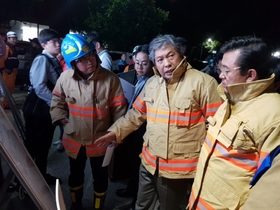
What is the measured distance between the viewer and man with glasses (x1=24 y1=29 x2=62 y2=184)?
291 cm

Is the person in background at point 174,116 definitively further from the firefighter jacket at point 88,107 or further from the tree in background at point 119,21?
the tree in background at point 119,21

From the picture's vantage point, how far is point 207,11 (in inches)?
1122

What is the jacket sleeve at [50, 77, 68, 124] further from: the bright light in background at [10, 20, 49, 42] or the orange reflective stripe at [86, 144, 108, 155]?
the bright light in background at [10, 20, 49, 42]

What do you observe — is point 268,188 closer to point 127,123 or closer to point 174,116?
point 174,116

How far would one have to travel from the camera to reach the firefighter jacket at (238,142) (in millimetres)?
1254

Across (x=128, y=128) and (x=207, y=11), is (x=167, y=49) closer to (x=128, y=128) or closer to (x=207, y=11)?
(x=128, y=128)

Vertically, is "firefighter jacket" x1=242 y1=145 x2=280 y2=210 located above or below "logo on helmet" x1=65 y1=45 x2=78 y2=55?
below

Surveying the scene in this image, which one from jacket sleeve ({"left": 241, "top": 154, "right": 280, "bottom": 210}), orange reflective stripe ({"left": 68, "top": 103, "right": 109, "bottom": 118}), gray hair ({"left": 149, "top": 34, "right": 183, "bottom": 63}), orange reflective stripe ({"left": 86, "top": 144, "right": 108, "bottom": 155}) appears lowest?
orange reflective stripe ({"left": 86, "top": 144, "right": 108, "bottom": 155})

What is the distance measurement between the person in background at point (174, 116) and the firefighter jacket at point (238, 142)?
1.29 feet

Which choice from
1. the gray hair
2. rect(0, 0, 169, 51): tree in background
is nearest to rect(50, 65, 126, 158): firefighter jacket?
the gray hair

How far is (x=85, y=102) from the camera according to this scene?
2.36m

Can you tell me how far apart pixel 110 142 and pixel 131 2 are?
547 inches

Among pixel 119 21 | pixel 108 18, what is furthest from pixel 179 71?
pixel 119 21

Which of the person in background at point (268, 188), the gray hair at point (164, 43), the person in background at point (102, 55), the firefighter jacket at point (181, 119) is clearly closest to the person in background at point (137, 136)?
the gray hair at point (164, 43)
